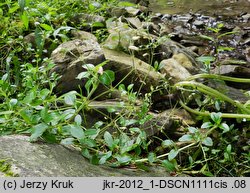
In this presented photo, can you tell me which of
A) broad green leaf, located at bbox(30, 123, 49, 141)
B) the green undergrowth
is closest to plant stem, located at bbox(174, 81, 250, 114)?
the green undergrowth

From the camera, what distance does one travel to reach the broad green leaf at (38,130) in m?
1.61

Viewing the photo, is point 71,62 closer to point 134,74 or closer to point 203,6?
point 134,74

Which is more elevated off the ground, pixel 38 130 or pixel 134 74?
pixel 38 130

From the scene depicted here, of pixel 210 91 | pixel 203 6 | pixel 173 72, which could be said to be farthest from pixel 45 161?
pixel 203 6

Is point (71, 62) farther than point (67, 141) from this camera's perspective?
Yes

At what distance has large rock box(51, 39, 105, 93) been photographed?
8.32 ft

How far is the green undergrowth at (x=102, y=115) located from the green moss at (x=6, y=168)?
0.17 m

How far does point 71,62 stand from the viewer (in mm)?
2568

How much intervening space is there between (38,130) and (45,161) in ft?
0.44

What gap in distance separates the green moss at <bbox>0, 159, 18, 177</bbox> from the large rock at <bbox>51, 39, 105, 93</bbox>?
106 centimetres

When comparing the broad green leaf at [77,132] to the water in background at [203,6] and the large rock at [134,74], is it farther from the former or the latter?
the water in background at [203,6]

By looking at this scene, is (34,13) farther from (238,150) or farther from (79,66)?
(238,150)

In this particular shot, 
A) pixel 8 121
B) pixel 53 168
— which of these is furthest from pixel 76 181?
pixel 8 121

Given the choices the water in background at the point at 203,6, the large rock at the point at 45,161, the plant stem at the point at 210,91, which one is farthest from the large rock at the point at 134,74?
the water in background at the point at 203,6
